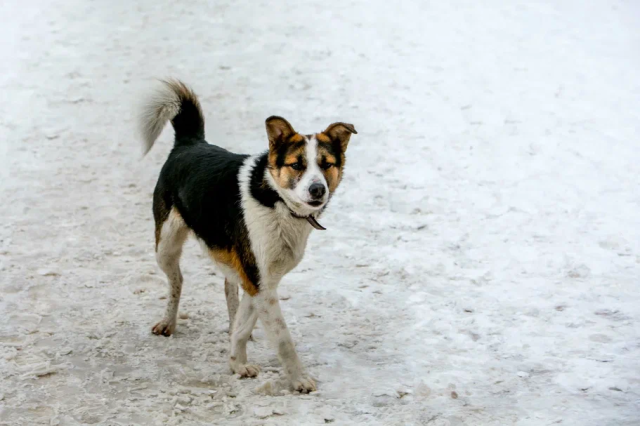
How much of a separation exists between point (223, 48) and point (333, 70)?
2016 mm

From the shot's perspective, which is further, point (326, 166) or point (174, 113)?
point (174, 113)

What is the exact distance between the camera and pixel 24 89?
10.1 m

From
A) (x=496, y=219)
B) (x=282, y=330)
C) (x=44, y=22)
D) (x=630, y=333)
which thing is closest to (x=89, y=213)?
(x=282, y=330)

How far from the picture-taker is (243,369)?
4.75 meters

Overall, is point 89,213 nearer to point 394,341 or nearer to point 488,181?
point 394,341

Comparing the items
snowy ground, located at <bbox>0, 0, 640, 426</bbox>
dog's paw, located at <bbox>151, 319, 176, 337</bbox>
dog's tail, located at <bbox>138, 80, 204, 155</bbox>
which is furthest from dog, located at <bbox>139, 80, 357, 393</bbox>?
dog's paw, located at <bbox>151, 319, 176, 337</bbox>

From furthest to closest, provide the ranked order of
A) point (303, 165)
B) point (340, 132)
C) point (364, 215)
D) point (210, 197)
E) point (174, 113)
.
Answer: point (364, 215) → point (174, 113) → point (210, 197) → point (340, 132) → point (303, 165)

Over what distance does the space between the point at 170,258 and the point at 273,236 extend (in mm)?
1178

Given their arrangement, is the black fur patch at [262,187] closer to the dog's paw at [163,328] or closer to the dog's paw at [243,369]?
the dog's paw at [243,369]

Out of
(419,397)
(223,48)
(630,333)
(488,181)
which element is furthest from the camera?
(223,48)

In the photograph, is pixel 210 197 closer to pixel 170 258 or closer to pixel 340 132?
pixel 170 258

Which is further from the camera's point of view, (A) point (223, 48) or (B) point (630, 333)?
(A) point (223, 48)

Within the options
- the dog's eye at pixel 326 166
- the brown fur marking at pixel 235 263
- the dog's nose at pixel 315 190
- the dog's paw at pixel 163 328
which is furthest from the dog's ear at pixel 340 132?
the dog's paw at pixel 163 328

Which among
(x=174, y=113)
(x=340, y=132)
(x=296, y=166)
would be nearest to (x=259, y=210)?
(x=296, y=166)
